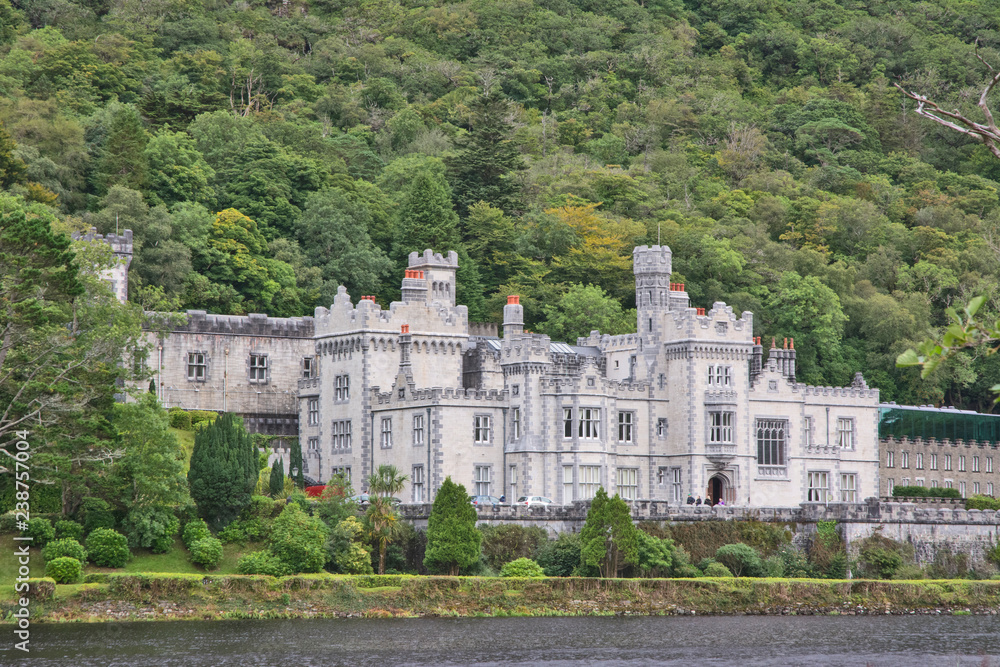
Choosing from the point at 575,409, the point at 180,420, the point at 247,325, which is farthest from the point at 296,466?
→ the point at 575,409

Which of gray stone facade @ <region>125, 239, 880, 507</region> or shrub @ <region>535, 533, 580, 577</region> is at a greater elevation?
gray stone facade @ <region>125, 239, 880, 507</region>

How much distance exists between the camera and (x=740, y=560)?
6325 cm

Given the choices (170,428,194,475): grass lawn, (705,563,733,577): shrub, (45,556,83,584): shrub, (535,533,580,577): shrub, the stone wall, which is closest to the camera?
(45,556,83,584): shrub

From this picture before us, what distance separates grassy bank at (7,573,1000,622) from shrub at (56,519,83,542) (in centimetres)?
385

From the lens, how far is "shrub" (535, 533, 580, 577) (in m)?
60.6

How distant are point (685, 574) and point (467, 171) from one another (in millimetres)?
48915

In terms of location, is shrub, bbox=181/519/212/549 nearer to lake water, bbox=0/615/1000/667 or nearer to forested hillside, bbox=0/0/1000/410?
lake water, bbox=0/615/1000/667

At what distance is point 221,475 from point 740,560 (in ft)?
73.0

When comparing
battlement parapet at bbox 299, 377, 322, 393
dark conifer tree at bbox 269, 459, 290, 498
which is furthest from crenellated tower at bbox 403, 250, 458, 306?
dark conifer tree at bbox 269, 459, 290, 498

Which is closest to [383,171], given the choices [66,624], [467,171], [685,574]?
[467,171]

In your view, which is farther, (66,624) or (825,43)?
(825,43)

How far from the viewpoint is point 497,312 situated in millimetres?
91562

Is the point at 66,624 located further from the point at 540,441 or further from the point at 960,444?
the point at 960,444

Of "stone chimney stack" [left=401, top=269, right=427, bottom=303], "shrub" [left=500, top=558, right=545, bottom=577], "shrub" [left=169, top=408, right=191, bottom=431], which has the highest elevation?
Answer: "stone chimney stack" [left=401, top=269, right=427, bottom=303]
